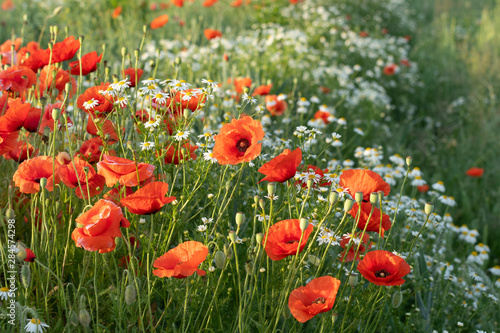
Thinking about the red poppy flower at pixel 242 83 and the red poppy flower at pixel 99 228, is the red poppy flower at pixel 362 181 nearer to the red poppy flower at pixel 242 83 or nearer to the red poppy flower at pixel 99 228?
the red poppy flower at pixel 99 228

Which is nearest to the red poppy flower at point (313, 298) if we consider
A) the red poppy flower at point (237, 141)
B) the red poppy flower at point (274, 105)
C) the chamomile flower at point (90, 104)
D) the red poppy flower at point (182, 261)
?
the red poppy flower at point (182, 261)

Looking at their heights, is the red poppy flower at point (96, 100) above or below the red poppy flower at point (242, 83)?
above

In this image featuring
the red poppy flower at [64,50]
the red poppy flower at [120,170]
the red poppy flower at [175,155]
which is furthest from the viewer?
the red poppy flower at [64,50]

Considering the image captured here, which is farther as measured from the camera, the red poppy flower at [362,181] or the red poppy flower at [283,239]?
the red poppy flower at [362,181]

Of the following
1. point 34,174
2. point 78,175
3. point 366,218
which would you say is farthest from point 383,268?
point 34,174

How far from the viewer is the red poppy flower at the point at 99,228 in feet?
3.64

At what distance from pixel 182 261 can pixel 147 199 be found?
17 centimetres

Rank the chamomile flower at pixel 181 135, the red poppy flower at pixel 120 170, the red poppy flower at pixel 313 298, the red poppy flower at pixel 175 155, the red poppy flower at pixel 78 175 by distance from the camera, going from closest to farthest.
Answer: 1. the red poppy flower at pixel 313 298
2. the red poppy flower at pixel 120 170
3. the red poppy flower at pixel 78 175
4. the chamomile flower at pixel 181 135
5. the red poppy flower at pixel 175 155

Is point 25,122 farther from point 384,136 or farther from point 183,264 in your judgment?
point 384,136

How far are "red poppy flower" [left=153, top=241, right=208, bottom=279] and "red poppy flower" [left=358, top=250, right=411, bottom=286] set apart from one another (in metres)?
0.39

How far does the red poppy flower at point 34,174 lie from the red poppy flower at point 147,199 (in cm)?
27

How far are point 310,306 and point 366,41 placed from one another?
14.9 feet

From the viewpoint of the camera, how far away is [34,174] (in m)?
1.32

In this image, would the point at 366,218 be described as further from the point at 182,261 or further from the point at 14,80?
the point at 14,80
